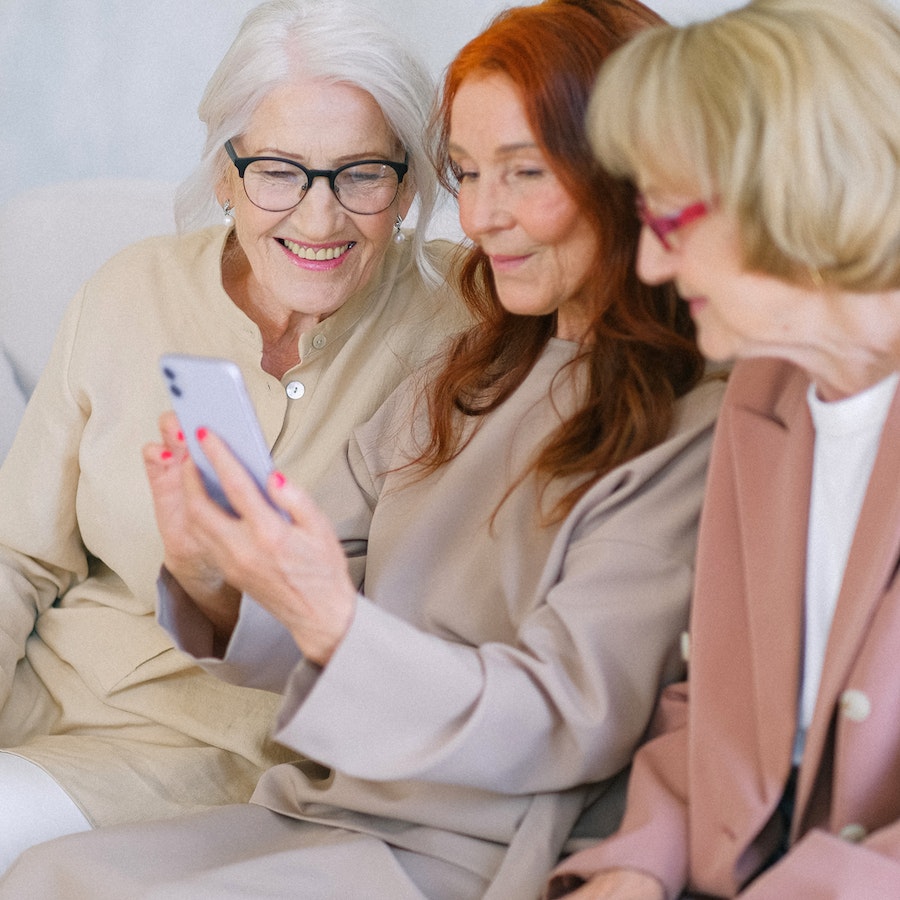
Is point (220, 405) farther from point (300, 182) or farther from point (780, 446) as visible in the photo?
point (300, 182)

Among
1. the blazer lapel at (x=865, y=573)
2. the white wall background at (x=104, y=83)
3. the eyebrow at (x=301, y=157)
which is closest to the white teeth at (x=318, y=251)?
the eyebrow at (x=301, y=157)

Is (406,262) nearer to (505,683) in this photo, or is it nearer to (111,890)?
(505,683)

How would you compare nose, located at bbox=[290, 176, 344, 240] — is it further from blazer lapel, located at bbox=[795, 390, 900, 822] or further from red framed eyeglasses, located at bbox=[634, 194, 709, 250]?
blazer lapel, located at bbox=[795, 390, 900, 822]

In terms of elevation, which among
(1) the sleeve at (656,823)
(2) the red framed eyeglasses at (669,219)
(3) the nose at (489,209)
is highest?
(2) the red framed eyeglasses at (669,219)

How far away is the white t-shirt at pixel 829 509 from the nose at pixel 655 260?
188mm

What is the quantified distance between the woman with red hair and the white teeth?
27cm

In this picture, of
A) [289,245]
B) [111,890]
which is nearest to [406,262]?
[289,245]

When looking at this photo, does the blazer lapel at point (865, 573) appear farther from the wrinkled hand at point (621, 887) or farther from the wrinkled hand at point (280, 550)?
the wrinkled hand at point (280, 550)

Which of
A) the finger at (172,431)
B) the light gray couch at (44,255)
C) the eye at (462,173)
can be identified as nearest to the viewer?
the finger at (172,431)

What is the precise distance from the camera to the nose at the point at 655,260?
119cm

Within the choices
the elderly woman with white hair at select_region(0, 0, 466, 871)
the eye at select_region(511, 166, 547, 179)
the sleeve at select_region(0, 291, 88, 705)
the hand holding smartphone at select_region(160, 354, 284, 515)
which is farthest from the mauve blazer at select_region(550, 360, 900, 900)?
the sleeve at select_region(0, 291, 88, 705)

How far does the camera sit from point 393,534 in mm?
1581

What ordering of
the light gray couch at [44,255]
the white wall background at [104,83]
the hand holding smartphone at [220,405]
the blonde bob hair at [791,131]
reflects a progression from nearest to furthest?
the blonde bob hair at [791,131] → the hand holding smartphone at [220,405] → the light gray couch at [44,255] → the white wall background at [104,83]

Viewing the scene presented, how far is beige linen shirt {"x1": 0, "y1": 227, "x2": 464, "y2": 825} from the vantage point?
1.81 metres
